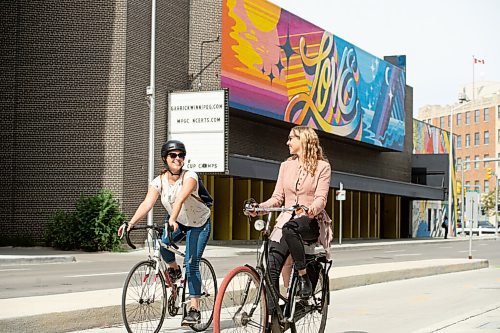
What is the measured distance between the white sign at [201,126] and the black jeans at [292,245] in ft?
82.4

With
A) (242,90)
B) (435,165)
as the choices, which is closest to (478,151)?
(435,165)

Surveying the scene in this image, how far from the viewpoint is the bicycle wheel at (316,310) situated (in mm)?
7629

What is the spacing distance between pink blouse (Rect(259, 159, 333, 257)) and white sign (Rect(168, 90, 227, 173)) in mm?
24874

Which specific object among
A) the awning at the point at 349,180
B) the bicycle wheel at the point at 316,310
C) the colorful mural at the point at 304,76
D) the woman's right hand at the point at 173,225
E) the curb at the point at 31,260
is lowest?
the curb at the point at 31,260

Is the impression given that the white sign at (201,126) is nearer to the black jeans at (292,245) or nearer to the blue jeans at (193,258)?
the blue jeans at (193,258)

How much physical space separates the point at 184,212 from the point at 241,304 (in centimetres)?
172

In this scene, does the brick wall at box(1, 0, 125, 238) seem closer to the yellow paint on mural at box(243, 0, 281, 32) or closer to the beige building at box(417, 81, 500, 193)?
the yellow paint on mural at box(243, 0, 281, 32)

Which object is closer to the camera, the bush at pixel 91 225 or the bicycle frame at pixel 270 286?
the bicycle frame at pixel 270 286

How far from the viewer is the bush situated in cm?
2891

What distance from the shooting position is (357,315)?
34.9 ft

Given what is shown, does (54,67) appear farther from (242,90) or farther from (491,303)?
(491,303)

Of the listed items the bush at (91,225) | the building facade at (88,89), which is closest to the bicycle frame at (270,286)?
the bush at (91,225)

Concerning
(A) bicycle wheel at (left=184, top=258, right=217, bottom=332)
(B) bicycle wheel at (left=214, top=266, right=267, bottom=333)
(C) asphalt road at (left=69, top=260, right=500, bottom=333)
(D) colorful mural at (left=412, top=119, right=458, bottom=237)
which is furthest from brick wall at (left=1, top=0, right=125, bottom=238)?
(D) colorful mural at (left=412, top=119, right=458, bottom=237)

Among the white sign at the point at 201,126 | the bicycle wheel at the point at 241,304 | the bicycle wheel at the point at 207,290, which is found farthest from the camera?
the white sign at the point at 201,126
